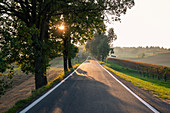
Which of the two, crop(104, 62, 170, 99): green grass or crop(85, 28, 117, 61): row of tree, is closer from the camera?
crop(104, 62, 170, 99): green grass

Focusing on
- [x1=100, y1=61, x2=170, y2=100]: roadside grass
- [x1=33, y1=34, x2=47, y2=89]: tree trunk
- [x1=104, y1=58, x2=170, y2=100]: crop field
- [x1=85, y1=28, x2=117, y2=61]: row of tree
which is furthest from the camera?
[x1=85, y1=28, x2=117, y2=61]: row of tree

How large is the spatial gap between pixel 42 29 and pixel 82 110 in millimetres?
6643

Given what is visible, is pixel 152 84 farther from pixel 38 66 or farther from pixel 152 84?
pixel 38 66

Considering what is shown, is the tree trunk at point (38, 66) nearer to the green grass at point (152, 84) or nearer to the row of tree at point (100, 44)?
the green grass at point (152, 84)

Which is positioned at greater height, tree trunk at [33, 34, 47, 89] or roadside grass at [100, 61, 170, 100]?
tree trunk at [33, 34, 47, 89]

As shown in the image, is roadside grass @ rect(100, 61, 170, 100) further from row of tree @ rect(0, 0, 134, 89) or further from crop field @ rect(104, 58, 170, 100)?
row of tree @ rect(0, 0, 134, 89)

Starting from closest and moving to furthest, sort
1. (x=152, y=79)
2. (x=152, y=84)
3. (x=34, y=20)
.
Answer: (x=34, y=20) < (x=152, y=84) < (x=152, y=79)

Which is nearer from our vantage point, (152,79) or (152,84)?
(152,84)

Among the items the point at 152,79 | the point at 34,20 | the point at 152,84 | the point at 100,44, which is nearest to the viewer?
the point at 34,20

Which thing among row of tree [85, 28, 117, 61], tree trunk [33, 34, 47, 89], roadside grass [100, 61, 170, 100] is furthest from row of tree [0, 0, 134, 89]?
row of tree [85, 28, 117, 61]

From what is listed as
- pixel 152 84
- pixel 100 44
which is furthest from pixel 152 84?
pixel 100 44

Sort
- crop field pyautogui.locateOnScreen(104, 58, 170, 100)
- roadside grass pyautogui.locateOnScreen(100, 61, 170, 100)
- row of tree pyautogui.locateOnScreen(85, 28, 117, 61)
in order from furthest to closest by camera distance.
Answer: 1. row of tree pyautogui.locateOnScreen(85, 28, 117, 61)
2. crop field pyautogui.locateOnScreen(104, 58, 170, 100)
3. roadside grass pyautogui.locateOnScreen(100, 61, 170, 100)

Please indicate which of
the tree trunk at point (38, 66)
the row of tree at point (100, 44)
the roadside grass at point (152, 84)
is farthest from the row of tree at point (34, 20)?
the row of tree at point (100, 44)

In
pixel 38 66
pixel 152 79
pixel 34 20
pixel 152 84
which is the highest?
pixel 34 20
